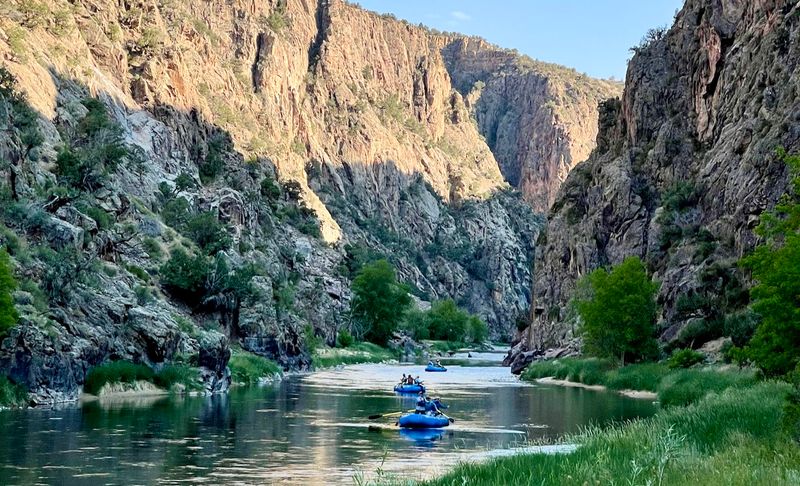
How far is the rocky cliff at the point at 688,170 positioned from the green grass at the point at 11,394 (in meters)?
47.0

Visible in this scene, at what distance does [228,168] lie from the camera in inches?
4931

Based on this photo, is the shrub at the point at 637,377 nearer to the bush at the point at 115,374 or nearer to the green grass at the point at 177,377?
the green grass at the point at 177,377

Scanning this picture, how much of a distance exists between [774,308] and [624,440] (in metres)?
7.20

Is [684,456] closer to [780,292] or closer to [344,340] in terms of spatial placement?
[780,292]

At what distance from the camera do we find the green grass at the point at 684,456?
16.0m

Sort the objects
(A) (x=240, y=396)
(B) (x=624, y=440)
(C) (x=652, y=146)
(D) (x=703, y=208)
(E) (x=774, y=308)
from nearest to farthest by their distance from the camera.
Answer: (B) (x=624, y=440) < (E) (x=774, y=308) < (A) (x=240, y=396) < (D) (x=703, y=208) < (C) (x=652, y=146)

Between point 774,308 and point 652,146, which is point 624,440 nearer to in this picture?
point 774,308

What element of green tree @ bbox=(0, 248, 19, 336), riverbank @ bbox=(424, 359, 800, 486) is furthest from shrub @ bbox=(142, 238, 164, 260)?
riverbank @ bbox=(424, 359, 800, 486)

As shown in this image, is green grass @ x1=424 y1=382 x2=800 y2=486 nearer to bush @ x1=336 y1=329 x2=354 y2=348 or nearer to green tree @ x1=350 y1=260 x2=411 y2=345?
bush @ x1=336 y1=329 x2=354 y2=348

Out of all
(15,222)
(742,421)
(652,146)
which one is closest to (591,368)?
(652,146)

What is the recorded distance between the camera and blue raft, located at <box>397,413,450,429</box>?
41259mm

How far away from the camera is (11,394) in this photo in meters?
43.1

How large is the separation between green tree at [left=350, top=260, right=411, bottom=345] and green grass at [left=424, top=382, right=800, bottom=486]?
319ft

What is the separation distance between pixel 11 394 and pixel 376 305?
8842 centimetres
